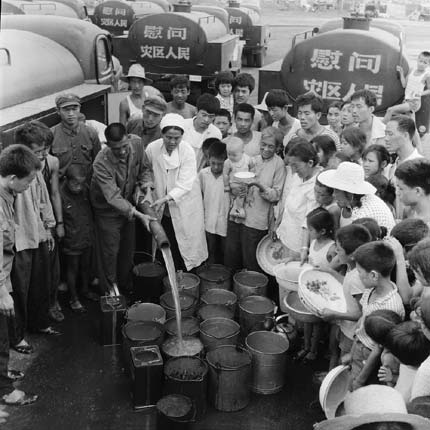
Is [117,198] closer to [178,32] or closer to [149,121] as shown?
[149,121]

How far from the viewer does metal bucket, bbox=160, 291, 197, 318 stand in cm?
470

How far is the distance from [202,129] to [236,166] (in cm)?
79

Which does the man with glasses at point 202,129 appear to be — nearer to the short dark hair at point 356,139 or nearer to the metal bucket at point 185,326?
the short dark hair at point 356,139

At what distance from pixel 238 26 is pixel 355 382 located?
1776cm

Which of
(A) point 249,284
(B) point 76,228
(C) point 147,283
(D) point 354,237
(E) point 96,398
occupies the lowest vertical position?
(E) point 96,398

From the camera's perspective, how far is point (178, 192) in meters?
5.16

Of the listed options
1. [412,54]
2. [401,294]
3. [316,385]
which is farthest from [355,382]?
[412,54]

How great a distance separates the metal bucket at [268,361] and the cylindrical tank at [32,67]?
3272 mm

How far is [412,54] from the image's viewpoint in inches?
925

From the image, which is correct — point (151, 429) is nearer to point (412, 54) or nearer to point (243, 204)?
point (243, 204)

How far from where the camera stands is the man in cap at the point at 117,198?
15.4 ft

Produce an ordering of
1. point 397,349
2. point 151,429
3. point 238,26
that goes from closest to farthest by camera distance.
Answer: point 397,349 → point 151,429 → point 238,26

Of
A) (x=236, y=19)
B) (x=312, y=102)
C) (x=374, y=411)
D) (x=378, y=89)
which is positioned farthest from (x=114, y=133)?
(x=236, y=19)

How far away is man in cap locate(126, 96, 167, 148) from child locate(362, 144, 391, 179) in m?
2.04
